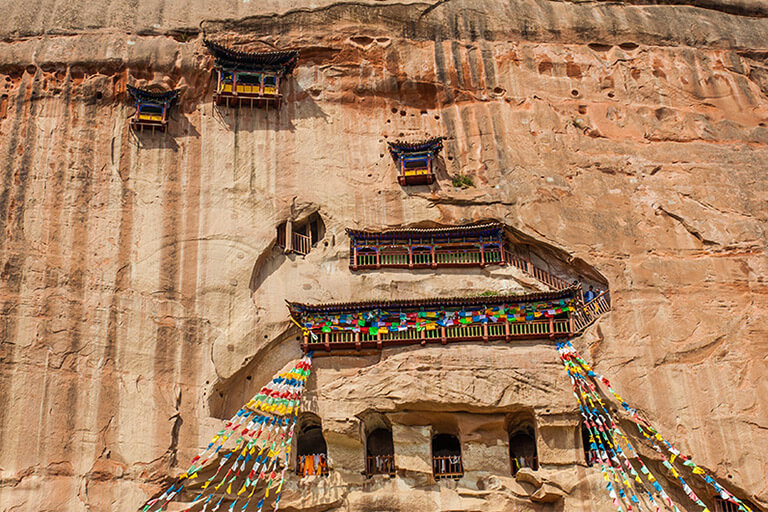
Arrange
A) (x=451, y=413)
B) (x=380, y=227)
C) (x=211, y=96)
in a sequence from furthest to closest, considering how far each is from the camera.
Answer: (x=211, y=96), (x=380, y=227), (x=451, y=413)

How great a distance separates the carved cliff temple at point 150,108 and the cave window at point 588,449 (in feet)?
49.2

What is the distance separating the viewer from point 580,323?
2056cm

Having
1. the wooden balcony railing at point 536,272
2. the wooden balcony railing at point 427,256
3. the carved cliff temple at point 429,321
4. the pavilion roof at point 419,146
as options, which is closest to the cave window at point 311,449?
the carved cliff temple at point 429,321

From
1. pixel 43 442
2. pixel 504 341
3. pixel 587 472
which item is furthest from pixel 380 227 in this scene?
pixel 43 442

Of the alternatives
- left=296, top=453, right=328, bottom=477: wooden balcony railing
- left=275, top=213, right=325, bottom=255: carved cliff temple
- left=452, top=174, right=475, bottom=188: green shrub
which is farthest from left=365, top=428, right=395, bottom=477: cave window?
left=452, top=174, right=475, bottom=188: green shrub

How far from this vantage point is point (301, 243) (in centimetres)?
2247

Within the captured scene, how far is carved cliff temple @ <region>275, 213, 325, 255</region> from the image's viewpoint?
22219 millimetres

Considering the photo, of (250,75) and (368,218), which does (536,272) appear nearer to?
(368,218)

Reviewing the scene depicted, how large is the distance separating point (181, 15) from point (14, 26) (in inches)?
206

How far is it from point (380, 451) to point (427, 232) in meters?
6.29

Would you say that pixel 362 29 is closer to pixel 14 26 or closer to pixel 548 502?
pixel 14 26

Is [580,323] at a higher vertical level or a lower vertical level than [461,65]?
lower

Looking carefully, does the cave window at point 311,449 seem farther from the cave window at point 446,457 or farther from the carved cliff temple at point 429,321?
the cave window at point 446,457

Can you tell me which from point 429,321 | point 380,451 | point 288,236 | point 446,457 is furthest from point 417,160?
point 446,457
